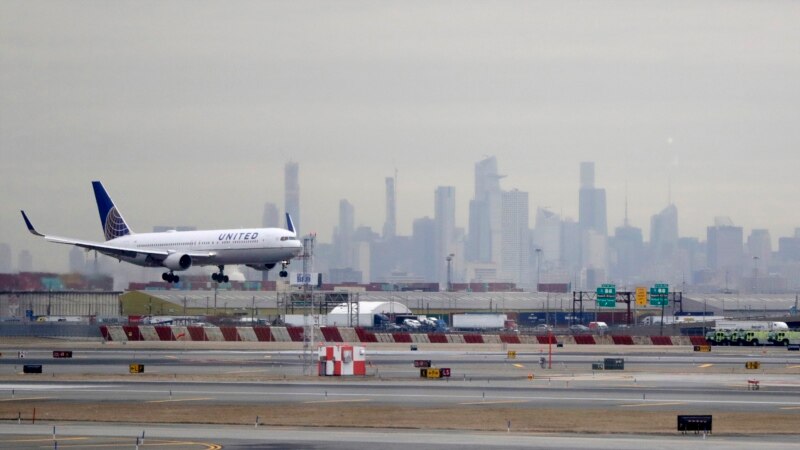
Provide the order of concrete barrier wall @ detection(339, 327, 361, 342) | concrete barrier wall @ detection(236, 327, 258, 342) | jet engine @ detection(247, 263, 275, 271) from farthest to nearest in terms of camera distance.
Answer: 1. concrete barrier wall @ detection(236, 327, 258, 342)
2. concrete barrier wall @ detection(339, 327, 361, 342)
3. jet engine @ detection(247, 263, 275, 271)

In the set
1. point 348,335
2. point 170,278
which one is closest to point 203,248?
point 170,278

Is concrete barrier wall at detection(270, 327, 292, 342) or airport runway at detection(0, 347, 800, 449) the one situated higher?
concrete barrier wall at detection(270, 327, 292, 342)

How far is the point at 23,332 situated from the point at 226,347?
90.6 feet

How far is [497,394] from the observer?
60.9 metres

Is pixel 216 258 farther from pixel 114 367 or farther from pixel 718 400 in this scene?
pixel 718 400

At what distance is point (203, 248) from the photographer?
12900 centimetres

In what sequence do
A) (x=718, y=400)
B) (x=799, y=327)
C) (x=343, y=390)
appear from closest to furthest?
(x=718, y=400) → (x=343, y=390) → (x=799, y=327)

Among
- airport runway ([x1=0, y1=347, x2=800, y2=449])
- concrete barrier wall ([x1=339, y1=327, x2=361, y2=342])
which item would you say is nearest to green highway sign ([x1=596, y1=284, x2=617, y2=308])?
concrete barrier wall ([x1=339, y1=327, x2=361, y2=342])

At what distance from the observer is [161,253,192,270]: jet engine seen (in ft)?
422

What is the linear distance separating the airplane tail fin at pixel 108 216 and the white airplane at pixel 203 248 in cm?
154

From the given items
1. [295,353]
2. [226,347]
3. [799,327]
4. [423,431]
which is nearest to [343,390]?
[423,431]

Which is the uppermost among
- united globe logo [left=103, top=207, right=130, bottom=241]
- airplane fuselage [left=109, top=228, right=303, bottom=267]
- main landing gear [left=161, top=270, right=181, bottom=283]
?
united globe logo [left=103, top=207, right=130, bottom=241]

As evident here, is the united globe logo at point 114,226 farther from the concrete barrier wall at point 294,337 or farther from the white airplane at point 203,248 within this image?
the concrete barrier wall at point 294,337

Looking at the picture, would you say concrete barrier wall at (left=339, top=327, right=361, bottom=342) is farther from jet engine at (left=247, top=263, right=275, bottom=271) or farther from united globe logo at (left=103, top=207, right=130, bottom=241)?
united globe logo at (left=103, top=207, right=130, bottom=241)
